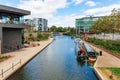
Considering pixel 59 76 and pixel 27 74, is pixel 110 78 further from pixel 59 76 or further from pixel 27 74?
pixel 27 74

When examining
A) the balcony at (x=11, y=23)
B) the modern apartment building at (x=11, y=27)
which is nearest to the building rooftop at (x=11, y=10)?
the modern apartment building at (x=11, y=27)

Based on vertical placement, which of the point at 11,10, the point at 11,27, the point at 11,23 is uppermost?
the point at 11,10

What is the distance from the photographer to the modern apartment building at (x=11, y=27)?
42284 mm

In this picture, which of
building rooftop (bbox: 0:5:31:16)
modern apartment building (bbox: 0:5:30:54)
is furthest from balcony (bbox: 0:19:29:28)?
building rooftop (bbox: 0:5:31:16)

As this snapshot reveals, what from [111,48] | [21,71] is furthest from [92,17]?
[21,71]

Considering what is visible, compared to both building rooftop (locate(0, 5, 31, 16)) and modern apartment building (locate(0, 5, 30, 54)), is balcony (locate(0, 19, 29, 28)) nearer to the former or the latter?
modern apartment building (locate(0, 5, 30, 54))

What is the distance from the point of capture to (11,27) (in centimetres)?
4312

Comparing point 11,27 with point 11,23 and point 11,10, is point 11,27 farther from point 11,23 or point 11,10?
point 11,10

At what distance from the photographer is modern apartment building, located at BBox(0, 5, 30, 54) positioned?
42284mm

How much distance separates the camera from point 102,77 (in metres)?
22.3

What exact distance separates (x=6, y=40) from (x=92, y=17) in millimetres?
153368

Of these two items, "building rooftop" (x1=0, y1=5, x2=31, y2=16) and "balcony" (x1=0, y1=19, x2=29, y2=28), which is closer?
"building rooftop" (x1=0, y1=5, x2=31, y2=16)

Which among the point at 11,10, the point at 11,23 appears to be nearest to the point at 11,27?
the point at 11,23

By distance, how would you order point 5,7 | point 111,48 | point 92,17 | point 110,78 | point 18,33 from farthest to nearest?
point 92,17 → point 18,33 → point 111,48 → point 5,7 → point 110,78
